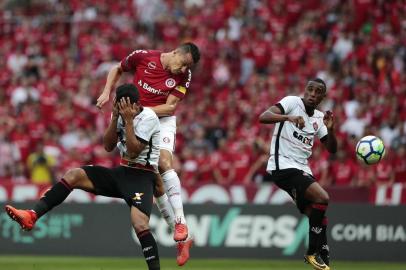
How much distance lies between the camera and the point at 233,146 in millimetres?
20297

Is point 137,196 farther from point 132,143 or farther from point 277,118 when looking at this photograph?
point 277,118

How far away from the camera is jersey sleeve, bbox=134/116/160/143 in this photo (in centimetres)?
1093

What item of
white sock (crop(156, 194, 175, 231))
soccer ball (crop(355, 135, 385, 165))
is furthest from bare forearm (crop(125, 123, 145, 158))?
soccer ball (crop(355, 135, 385, 165))

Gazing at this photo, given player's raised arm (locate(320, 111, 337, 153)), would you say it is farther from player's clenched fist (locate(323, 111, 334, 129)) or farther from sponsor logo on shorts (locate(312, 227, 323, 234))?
sponsor logo on shorts (locate(312, 227, 323, 234))

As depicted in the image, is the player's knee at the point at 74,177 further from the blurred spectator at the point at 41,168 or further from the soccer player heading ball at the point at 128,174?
the blurred spectator at the point at 41,168

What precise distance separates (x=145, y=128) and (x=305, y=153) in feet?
9.34

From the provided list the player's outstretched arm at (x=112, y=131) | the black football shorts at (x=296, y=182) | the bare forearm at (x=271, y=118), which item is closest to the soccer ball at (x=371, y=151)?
the black football shorts at (x=296, y=182)

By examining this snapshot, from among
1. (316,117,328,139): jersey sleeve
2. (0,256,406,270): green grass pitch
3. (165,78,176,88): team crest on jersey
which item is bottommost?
(0,256,406,270): green grass pitch

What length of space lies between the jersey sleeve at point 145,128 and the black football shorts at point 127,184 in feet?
1.28

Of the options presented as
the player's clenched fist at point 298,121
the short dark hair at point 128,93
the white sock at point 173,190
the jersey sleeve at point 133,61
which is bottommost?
the white sock at point 173,190

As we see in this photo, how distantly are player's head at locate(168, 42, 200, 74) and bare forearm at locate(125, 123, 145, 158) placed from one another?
1.88 m

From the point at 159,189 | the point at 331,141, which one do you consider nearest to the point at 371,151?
the point at 331,141

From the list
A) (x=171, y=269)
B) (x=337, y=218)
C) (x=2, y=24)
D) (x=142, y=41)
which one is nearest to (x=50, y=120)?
(x=142, y=41)

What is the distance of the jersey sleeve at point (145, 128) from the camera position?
10930 mm
